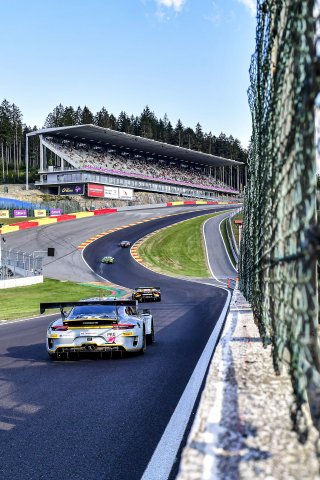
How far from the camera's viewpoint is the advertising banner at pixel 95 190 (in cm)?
9431

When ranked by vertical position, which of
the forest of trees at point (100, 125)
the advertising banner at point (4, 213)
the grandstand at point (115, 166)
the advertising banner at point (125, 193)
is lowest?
the advertising banner at point (4, 213)

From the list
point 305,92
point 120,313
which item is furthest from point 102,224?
point 305,92

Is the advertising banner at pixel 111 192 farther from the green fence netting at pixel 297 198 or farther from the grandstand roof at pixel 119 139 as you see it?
the green fence netting at pixel 297 198

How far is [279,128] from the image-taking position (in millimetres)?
2955

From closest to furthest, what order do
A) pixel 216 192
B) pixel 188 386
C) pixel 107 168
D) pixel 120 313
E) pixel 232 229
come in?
pixel 188 386
pixel 120 313
pixel 232 229
pixel 107 168
pixel 216 192

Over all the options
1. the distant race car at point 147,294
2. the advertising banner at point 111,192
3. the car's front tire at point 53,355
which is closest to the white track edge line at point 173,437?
the car's front tire at point 53,355

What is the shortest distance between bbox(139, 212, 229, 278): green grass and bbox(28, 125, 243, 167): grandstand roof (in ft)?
122

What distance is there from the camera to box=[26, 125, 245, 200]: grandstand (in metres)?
96.2

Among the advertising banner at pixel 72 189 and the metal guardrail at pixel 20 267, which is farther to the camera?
the advertising banner at pixel 72 189

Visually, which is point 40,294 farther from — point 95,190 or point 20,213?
point 95,190

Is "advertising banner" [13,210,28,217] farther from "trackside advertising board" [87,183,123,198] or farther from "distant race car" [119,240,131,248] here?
"trackside advertising board" [87,183,123,198]

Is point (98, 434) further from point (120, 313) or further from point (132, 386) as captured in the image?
point (120, 313)

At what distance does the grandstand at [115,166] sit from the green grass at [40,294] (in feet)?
190

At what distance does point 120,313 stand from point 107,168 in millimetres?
95066
